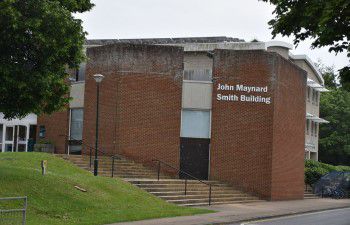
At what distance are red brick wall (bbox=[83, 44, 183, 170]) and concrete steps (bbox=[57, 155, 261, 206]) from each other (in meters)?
1.23

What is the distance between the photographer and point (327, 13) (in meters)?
12.8

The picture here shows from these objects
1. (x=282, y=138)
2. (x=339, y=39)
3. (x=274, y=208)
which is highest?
(x=339, y=39)

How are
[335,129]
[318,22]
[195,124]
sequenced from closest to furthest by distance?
[318,22], [195,124], [335,129]

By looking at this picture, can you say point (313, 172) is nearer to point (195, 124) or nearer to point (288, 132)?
point (288, 132)

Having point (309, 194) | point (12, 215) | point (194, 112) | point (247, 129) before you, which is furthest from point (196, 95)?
point (12, 215)

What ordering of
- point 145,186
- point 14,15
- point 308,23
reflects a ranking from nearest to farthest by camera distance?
point 308,23
point 14,15
point 145,186

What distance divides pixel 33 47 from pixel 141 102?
15529mm

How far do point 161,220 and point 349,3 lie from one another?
32.8 ft

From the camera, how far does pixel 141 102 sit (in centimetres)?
3272

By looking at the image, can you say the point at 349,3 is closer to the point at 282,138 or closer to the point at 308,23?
the point at 308,23

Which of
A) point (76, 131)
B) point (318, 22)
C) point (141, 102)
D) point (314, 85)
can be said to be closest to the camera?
point (318, 22)

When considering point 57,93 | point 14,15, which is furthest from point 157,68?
point 14,15

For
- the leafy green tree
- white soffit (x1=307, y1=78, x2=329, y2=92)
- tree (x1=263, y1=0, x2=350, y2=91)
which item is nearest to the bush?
white soffit (x1=307, y1=78, x2=329, y2=92)

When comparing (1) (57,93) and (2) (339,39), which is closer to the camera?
(2) (339,39)
